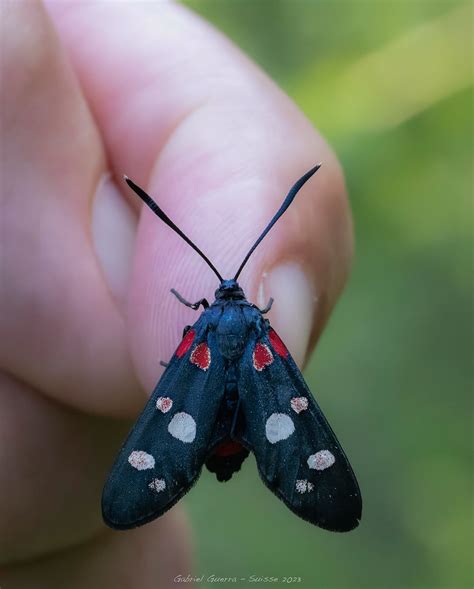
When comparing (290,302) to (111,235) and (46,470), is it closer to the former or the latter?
(111,235)

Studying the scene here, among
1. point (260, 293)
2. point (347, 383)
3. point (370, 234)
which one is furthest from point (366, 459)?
point (260, 293)

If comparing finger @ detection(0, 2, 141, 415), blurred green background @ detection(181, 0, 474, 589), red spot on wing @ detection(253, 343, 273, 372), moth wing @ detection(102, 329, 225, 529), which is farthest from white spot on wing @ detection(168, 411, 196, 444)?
blurred green background @ detection(181, 0, 474, 589)

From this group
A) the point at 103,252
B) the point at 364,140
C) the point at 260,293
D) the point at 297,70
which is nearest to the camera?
the point at 260,293

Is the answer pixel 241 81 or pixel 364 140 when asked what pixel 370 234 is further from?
pixel 241 81

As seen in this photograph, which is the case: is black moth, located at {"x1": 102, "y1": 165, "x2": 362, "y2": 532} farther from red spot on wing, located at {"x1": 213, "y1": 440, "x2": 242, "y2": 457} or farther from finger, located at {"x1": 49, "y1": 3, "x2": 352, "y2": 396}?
finger, located at {"x1": 49, "y1": 3, "x2": 352, "y2": 396}

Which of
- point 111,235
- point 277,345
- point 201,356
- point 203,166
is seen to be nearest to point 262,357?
point 277,345

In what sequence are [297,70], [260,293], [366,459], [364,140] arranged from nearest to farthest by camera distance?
[260,293]
[364,140]
[297,70]
[366,459]
